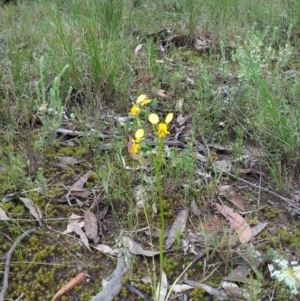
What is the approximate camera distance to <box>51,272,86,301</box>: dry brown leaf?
1398 mm

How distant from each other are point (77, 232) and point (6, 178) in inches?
18.5

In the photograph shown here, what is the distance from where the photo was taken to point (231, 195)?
71.9 inches

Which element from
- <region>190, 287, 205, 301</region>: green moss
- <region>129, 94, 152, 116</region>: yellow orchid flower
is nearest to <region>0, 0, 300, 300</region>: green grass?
<region>190, 287, 205, 301</region>: green moss

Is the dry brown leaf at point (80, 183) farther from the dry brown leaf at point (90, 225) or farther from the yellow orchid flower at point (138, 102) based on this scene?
the yellow orchid flower at point (138, 102)

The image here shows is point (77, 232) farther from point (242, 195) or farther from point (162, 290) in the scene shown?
point (242, 195)

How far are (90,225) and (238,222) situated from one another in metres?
0.61

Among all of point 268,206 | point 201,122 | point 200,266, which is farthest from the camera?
point 201,122

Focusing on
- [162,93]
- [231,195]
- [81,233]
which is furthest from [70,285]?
[162,93]

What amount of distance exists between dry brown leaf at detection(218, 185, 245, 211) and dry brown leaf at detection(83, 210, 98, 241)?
574 mm

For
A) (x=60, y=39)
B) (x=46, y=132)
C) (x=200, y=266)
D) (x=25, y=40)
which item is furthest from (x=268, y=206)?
(x=25, y=40)

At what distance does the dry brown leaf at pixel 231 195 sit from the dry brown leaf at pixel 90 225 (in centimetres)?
57

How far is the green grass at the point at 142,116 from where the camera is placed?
1757 millimetres

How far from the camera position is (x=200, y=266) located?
151cm

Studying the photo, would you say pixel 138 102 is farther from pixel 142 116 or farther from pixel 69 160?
pixel 142 116
